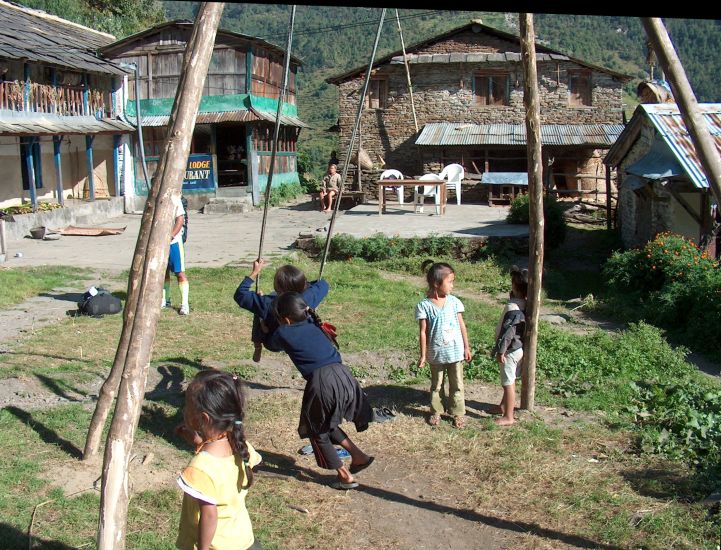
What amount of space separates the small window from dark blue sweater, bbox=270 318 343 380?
2621cm

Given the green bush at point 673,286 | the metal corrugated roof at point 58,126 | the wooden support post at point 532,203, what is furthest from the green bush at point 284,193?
the wooden support post at point 532,203

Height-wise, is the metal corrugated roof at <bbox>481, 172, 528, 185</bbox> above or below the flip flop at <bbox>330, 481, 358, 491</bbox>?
above

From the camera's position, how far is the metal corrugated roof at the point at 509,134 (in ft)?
91.8

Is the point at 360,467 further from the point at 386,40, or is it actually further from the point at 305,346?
the point at 386,40

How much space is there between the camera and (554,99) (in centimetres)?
2952

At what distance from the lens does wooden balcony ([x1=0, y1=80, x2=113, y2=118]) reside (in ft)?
70.5

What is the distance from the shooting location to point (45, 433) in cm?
622

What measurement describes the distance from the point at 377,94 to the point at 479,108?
4.00 m

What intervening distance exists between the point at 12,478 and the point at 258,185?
2394 centimetres

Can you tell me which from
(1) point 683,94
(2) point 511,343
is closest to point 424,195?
(2) point 511,343

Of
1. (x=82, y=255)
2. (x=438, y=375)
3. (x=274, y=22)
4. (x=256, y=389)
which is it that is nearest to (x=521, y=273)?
(x=438, y=375)

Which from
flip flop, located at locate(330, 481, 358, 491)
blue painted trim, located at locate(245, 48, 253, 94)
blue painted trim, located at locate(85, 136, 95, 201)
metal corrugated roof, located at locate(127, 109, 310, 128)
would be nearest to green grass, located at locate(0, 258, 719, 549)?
flip flop, located at locate(330, 481, 358, 491)

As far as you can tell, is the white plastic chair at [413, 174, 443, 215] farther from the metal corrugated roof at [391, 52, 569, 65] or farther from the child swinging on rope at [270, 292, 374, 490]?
the child swinging on rope at [270, 292, 374, 490]

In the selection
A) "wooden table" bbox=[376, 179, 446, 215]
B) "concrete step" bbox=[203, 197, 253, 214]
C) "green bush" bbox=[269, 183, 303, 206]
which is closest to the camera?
"wooden table" bbox=[376, 179, 446, 215]
